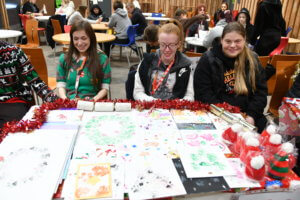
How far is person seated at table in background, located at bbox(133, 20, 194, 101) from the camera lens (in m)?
1.96

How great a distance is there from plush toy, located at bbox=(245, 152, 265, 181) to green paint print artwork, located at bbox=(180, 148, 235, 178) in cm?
7

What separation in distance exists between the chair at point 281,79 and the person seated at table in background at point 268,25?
1917 millimetres

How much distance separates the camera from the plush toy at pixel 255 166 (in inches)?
38.2

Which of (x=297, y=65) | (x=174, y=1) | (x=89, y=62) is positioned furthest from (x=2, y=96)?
(x=174, y=1)

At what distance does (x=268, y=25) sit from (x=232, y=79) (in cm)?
275

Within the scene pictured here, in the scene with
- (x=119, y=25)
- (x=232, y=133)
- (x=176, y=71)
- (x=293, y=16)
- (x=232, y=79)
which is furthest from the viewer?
(x=293, y=16)

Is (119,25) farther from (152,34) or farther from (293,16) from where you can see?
(293,16)

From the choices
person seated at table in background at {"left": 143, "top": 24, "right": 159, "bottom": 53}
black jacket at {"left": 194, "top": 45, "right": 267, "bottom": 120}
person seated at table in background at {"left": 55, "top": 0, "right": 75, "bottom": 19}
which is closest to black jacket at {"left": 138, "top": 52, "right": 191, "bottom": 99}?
black jacket at {"left": 194, "top": 45, "right": 267, "bottom": 120}

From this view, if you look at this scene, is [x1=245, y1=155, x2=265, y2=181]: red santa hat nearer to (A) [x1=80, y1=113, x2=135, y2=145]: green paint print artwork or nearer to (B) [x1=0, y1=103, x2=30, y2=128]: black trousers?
(A) [x1=80, y1=113, x2=135, y2=145]: green paint print artwork

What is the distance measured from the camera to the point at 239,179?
1015 millimetres

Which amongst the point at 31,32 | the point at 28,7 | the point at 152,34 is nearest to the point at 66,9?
the point at 28,7

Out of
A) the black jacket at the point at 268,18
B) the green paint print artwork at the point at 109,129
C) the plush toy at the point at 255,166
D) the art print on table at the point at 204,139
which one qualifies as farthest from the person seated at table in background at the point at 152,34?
the plush toy at the point at 255,166

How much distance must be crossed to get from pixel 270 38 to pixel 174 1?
813 cm

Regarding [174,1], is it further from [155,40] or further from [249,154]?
[249,154]
